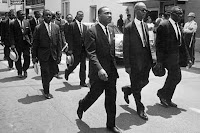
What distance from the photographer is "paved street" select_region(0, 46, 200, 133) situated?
14.7 ft

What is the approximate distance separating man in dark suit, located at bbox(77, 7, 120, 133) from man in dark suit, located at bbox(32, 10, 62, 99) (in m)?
2.07

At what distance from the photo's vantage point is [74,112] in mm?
5258

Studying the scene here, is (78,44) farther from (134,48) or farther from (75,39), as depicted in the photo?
(134,48)

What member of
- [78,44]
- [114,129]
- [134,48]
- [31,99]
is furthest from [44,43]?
[114,129]

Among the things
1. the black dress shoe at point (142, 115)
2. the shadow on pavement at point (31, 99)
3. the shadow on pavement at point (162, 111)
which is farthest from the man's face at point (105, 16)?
the shadow on pavement at point (31, 99)

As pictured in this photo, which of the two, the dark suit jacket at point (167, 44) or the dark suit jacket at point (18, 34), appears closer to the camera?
the dark suit jacket at point (167, 44)

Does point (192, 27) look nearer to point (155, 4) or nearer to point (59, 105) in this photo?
point (155, 4)

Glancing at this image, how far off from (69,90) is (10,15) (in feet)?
12.9

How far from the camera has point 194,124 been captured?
4.66m

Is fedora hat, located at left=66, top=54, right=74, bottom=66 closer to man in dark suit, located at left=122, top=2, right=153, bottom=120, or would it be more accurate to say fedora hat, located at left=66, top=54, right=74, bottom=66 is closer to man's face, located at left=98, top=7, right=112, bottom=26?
man in dark suit, located at left=122, top=2, right=153, bottom=120

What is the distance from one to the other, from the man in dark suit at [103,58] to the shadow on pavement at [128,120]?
335mm

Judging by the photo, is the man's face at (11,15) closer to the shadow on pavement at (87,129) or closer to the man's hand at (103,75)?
the shadow on pavement at (87,129)

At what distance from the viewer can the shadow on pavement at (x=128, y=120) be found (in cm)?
463

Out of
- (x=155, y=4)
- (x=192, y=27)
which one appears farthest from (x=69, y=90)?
(x=155, y=4)
